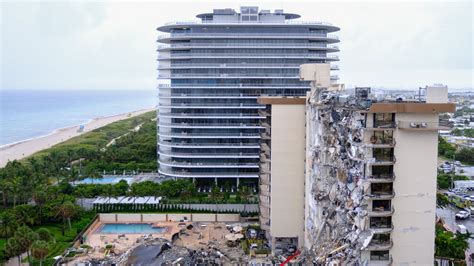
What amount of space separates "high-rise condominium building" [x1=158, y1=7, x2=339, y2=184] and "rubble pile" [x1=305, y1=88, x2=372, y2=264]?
69.5 ft

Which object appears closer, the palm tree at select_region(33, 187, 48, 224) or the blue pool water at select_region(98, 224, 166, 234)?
the palm tree at select_region(33, 187, 48, 224)

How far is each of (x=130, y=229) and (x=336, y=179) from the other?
2171cm

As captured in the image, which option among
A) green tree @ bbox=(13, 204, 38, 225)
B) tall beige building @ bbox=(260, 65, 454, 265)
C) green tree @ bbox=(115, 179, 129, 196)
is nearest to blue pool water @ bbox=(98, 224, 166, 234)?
green tree @ bbox=(115, 179, 129, 196)

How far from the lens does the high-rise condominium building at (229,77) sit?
163 feet

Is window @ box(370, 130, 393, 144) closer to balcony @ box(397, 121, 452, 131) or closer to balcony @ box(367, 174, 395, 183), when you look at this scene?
balcony @ box(397, 121, 452, 131)

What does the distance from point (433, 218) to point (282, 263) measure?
11.6m

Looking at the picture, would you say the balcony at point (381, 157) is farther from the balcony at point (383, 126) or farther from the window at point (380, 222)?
the window at point (380, 222)

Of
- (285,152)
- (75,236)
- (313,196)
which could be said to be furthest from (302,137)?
(75,236)

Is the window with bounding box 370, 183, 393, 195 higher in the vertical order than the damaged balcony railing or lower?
higher

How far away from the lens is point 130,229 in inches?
1583

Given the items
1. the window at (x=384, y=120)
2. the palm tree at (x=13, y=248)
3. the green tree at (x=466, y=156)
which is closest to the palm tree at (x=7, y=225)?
the palm tree at (x=13, y=248)

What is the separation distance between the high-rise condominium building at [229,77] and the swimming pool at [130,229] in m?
11.1

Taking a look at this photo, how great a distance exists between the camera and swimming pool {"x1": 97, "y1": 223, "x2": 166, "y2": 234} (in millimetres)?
39312

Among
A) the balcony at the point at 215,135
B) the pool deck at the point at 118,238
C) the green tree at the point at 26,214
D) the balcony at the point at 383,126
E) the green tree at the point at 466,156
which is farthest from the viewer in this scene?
the green tree at the point at 466,156
